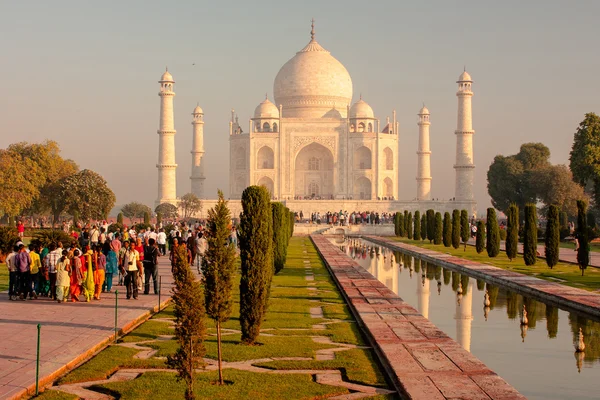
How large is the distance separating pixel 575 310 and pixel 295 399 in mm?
6273

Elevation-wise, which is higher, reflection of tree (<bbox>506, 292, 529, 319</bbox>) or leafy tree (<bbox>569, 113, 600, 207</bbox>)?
leafy tree (<bbox>569, 113, 600, 207</bbox>)

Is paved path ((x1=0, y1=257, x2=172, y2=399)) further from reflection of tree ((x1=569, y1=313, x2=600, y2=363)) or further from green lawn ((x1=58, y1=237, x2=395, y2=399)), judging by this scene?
reflection of tree ((x1=569, y1=313, x2=600, y2=363))

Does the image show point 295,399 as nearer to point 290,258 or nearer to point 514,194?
point 290,258

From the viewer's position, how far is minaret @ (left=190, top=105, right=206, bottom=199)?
49.2 meters

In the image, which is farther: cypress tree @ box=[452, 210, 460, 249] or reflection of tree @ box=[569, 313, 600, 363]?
cypress tree @ box=[452, 210, 460, 249]

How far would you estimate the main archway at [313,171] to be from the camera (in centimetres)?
5056

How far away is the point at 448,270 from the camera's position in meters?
17.8

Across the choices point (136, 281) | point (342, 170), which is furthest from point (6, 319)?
point (342, 170)

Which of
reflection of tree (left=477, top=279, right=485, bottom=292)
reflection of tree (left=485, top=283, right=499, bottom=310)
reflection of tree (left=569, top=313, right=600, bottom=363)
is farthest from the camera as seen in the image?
reflection of tree (left=477, top=279, right=485, bottom=292)

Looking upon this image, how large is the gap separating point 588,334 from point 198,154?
136 ft

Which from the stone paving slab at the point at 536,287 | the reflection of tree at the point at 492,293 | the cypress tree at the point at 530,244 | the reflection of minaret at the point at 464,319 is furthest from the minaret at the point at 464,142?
the reflection of minaret at the point at 464,319

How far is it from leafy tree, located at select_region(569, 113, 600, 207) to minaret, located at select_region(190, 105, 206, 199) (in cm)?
2405

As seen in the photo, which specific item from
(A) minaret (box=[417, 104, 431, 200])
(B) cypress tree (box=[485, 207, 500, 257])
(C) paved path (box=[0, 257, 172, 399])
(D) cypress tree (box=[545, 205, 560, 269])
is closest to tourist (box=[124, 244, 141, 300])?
(C) paved path (box=[0, 257, 172, 399])

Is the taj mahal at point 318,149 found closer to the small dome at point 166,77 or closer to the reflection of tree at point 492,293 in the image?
the small dome at point 166,77
